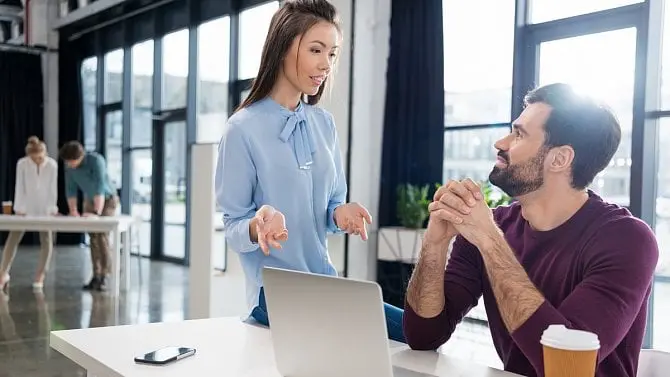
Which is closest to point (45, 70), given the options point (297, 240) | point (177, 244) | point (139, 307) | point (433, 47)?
point (177, 244)

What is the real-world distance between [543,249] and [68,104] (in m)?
11.1

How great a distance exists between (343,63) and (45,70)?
755cm

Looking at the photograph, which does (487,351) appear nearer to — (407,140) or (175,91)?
(407,140)

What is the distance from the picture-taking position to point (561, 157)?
1.46 metres

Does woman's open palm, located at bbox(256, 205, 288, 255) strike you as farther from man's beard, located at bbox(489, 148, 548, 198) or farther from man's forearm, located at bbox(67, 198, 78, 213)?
man's forearm, located at bbox(67, 198, 78, 213)

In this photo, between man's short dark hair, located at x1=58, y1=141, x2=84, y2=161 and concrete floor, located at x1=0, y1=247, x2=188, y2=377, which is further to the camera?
man's short dark hair, located at x1=58, y1=141, x2=84, y2=161

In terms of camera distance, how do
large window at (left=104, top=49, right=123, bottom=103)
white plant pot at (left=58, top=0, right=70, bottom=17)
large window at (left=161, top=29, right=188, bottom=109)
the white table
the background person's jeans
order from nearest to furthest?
the white table → the background person's jeans → large window at (left=161, top=29, right=188, bottom=109) → large window at (left=104, top=49, right=123, bottom=103) → white plant pot at (left=58, top=0, right=70, bottom=17)

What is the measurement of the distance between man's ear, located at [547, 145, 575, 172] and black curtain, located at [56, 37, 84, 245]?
35.7 feet

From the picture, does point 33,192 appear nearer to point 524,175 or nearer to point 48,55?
point 48,55

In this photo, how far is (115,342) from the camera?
4.57 feet

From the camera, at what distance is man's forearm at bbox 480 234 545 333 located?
1.24 metres

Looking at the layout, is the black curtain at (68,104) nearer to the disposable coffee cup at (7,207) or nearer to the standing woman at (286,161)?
the disposable coffee cup at (7,207)

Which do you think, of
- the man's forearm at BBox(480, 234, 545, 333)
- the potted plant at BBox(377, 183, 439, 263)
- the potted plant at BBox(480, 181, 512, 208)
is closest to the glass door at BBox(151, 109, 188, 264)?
the potted plant at BBox(377, 183, 439, 263)

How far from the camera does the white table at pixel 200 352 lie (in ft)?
4.01
